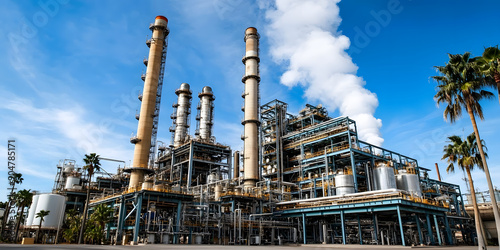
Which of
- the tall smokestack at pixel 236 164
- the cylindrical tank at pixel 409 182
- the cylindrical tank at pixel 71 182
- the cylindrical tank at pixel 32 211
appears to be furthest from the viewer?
the tall smokestack at pixel 236 164

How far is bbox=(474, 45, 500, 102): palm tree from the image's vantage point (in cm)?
2273

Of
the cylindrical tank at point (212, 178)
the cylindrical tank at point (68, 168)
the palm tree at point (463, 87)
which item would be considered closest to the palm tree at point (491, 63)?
the palm tree at point (463, 87)

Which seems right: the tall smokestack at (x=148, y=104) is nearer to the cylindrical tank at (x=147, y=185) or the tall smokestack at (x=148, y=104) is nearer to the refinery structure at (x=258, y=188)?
the refinery structure at (x=258, y=188)

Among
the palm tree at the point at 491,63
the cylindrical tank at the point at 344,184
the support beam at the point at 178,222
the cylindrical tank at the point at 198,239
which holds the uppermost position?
the palm tree at the point at 491,63

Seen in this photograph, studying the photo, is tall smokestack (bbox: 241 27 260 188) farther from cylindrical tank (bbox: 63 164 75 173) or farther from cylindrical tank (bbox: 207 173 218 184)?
cylindrical tank (bbox: 63 164 75 173)

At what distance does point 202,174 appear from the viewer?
7156 centimetres

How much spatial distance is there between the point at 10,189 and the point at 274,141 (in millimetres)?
55997

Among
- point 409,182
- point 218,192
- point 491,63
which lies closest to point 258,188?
point 218,192

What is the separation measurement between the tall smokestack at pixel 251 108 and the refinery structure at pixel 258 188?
215 mm

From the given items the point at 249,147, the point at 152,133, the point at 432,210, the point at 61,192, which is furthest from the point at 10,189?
the point at 432,210

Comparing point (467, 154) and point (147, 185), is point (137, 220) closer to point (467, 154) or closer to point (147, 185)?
point (147, 185)

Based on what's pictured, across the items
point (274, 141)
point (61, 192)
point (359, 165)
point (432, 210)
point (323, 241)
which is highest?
point (274, 141)

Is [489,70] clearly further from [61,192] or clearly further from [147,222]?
[61,192]

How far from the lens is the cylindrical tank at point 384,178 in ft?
170
